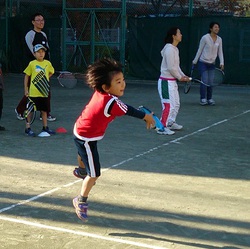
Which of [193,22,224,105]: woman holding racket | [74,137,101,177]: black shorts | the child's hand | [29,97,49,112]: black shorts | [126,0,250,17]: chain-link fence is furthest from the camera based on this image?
[126,0,250,17]: chain-link fence

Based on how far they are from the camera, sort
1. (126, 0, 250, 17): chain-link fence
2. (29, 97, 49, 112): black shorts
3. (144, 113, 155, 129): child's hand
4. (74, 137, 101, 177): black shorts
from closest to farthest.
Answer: (144, 113, 155, 129): child's hand → (74, 137, 101, 177): black shorts → (29, 97, 49, 112): black shorts → (126, 0, 250, 17): chain-link fence

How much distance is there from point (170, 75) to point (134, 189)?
3220 mm

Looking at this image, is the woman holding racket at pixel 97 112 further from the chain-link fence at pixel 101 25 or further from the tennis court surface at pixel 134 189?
the chain-link fence at pixel 101 25

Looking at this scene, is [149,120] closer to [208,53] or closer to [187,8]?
[208,53]

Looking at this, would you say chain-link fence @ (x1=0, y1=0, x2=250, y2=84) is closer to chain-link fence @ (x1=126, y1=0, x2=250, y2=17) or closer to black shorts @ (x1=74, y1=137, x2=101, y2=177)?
chain-link fence @ (x1=126, y1=0, x2=250, y2=17)

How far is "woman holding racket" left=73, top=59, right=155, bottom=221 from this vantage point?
4.15 m

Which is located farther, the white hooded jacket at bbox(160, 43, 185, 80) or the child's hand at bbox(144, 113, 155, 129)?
the white hooded jacket at bbox(160, 43, 185, 80)

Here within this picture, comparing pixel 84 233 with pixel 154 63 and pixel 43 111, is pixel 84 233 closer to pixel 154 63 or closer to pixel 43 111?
pixel 43 111

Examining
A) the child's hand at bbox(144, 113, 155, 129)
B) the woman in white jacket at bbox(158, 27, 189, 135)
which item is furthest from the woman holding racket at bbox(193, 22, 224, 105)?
the child's hand at bbox(144, 113, 155, 129)

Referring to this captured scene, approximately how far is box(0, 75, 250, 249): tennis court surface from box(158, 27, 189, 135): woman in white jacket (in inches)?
13.1

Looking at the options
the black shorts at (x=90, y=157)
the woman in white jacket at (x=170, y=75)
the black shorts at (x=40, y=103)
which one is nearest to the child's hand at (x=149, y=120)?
the black shorts at (x=90, y=157)

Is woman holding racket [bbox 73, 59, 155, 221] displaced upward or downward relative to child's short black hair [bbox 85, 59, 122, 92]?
downward

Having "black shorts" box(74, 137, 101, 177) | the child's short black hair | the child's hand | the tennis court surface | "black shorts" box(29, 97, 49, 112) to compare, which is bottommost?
the tennis court surface

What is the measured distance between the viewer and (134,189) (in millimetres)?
5336
